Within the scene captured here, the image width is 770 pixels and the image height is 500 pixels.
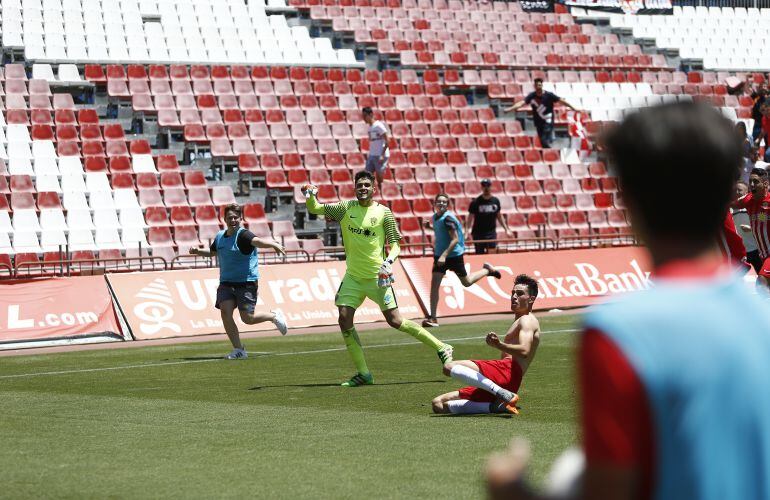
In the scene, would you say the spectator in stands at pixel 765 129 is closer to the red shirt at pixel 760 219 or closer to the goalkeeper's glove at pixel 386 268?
the red shirt at pixel 760 219

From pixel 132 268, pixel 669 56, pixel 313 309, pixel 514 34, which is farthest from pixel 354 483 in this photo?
pixel 669 56

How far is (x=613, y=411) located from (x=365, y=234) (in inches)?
470

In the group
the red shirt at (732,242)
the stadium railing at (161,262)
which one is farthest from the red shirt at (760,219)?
the stadium railing at (161,262)

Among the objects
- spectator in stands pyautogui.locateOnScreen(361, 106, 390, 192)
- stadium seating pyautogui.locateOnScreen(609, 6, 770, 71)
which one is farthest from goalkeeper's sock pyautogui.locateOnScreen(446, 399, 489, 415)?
stadium seating pyautogui.locateOnScreen(609, 6, 770, 71)

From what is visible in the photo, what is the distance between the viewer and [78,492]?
25.3 ft

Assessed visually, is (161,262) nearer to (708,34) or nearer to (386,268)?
(386,268)

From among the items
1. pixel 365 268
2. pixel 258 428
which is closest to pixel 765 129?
pixel 365 268

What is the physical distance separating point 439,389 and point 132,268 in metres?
12.5

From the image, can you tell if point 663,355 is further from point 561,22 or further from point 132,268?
point 561,22

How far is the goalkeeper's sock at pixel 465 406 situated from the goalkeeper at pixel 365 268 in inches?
98.4

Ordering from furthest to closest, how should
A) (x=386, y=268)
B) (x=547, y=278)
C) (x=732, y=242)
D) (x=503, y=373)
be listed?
(x=547, y=278) < (x=732, y=242) < (x=386, y=268) < (x=503, y=373)

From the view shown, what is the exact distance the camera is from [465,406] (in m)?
11.3

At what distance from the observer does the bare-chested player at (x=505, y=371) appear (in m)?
10.7

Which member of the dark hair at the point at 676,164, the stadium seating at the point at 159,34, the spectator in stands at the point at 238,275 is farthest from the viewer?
the stadium seating at the point at 159,34
